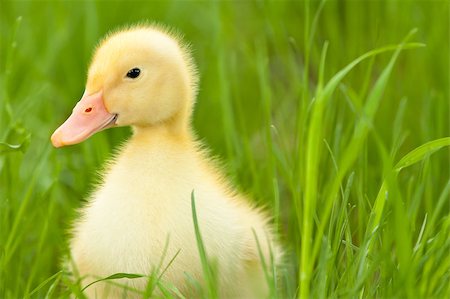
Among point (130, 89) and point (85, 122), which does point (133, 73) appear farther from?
point (85, 122)

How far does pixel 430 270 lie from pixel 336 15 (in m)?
2.12

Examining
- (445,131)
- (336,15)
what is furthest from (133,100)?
(336,15)

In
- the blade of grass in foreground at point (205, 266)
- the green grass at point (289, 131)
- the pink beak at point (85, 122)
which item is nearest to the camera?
the blade of grass in foreground at point (205, 266)

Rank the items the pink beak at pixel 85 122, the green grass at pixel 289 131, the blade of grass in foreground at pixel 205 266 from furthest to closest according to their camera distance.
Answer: the pink beak at pixel 85 122
the green grass at pixel 289 131
the blade of grass in foreground at pixel 205 266

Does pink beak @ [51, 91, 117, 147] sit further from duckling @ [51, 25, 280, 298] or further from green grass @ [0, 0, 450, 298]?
green grass @ [0, 0, 450, 298]

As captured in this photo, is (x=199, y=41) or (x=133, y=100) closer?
(x=133, y=100)

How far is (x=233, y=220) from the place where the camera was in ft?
8.66

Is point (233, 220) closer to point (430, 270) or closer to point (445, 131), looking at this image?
point (430, 270)

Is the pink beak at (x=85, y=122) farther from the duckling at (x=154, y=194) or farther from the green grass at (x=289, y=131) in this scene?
the green grass at (x=289, y=131)

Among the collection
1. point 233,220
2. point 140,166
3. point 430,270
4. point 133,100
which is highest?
point 133,100

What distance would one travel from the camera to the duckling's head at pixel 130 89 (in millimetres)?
2701

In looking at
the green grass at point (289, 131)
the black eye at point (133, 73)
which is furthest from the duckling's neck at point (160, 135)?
the green grass at point (289, 131)

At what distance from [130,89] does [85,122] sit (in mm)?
153

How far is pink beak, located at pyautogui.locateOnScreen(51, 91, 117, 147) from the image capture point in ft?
8.77
